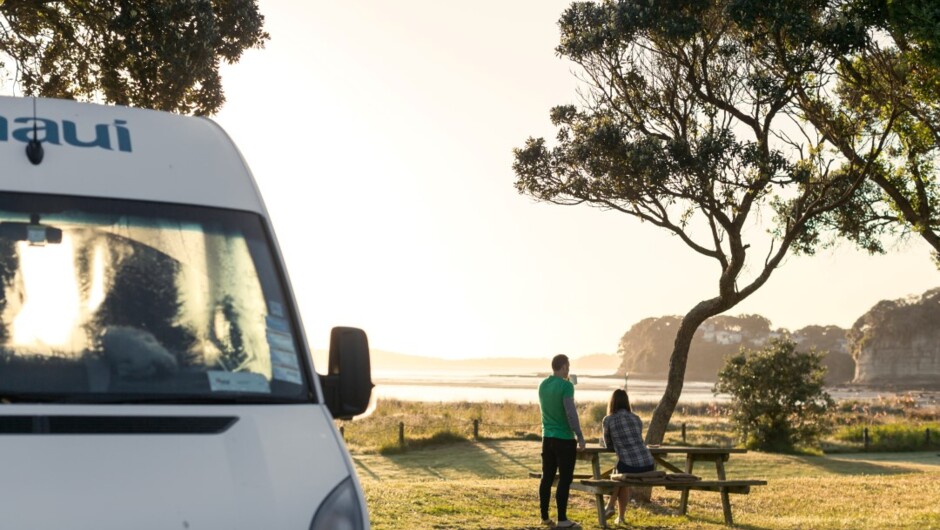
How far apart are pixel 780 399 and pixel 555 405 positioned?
903 inches

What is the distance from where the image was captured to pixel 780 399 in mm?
35656

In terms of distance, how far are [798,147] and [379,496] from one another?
31.3 ft

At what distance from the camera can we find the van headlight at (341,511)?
13.3 feet

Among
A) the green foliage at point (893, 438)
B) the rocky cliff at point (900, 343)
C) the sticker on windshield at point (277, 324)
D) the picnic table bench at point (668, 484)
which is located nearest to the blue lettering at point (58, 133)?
the sticker on windshield at point (277, 324)

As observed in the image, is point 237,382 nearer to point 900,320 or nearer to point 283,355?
point 283,355

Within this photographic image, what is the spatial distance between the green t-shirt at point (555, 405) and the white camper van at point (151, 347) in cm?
956

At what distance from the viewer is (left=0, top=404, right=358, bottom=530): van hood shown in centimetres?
372

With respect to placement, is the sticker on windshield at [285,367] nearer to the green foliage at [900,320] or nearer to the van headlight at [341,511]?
the van headlight at [341,511]

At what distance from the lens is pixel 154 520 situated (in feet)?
12.4

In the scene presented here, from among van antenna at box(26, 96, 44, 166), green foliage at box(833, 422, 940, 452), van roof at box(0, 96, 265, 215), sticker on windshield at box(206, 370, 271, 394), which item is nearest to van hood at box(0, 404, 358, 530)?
sticker on windshield at box(206, 370, 271, 394)

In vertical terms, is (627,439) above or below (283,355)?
below

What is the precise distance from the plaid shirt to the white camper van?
11112mm

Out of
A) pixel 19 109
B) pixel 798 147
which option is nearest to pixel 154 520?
pixel 19 109

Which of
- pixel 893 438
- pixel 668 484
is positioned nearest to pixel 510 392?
pixel 893 438
